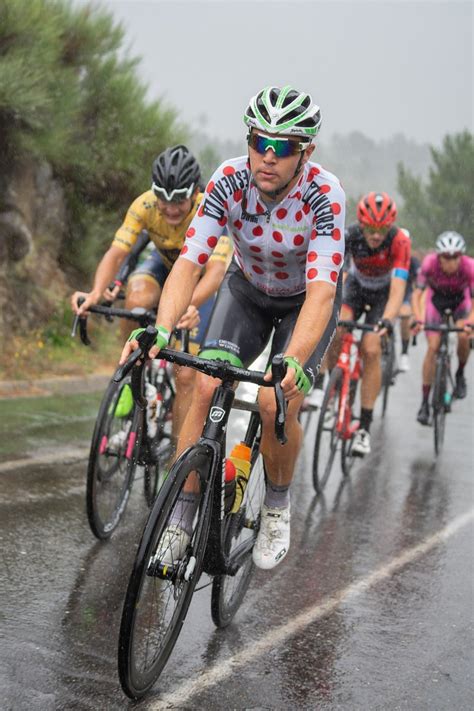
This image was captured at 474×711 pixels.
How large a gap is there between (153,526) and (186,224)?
3.40 m

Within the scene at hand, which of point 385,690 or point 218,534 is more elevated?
point 218,534

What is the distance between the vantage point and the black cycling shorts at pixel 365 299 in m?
9.37

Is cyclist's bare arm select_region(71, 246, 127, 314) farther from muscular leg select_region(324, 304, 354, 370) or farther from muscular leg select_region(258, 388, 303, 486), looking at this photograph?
muscular leg select_region(324, 304, 354, 370)

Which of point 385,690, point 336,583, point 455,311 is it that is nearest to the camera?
point 385,690

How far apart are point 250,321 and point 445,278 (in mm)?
6442

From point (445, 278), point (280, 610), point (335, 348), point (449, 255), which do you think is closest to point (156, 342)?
point (280, 610)

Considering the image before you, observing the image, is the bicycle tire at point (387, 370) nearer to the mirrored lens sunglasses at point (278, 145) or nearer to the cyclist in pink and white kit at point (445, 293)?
the cyclist in pink and white kit at point (445, 293)

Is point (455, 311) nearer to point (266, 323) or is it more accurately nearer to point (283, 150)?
point (266, 323)

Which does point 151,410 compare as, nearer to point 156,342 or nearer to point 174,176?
point 174,176

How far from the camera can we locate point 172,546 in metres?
3.62

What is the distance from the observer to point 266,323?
495 cm

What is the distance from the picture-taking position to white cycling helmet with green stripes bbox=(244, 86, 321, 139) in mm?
4148

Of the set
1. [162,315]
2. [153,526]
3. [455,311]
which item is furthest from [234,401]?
[455,311]

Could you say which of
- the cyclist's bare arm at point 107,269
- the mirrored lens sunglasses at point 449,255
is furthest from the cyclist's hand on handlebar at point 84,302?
the mirrored lens sunglasses at point 449,255
